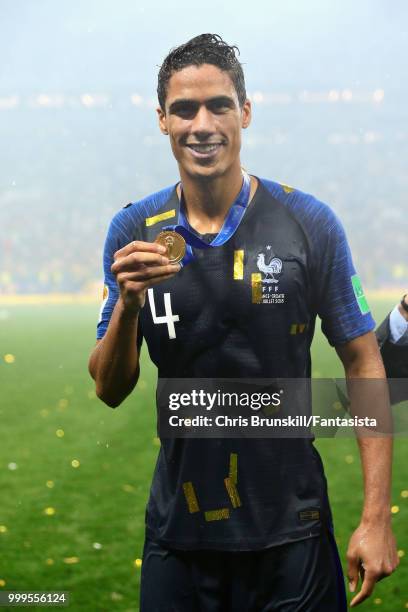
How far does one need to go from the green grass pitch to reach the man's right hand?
59 centimetres

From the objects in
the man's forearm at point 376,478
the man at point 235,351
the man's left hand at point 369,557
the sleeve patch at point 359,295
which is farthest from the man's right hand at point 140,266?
the man's left hand at point 369,557

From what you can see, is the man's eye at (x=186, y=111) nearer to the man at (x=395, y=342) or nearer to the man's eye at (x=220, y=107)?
the man's eye at (x=220, y=107)

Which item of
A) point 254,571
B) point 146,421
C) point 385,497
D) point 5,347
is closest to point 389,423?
point 385,497

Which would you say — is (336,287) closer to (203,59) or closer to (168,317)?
(168,317)

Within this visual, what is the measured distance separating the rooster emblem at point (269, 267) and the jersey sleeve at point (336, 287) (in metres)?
0.10

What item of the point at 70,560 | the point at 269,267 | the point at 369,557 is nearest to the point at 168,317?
the point at 269,267

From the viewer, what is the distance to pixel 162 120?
2.42 m

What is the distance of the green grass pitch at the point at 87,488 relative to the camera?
179 inches

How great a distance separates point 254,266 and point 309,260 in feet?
0.55

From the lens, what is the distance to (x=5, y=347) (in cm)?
1808

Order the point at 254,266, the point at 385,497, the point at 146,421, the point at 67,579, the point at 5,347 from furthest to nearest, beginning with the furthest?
the point at 5,347, the point at 146,421, the point at 67,579, the point at 254,266, the point at 385,497

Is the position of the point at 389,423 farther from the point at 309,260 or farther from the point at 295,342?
Answer: the point at 309,260

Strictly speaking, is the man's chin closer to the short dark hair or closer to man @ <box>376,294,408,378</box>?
the short dark hair

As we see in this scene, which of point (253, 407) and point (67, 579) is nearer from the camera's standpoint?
point (253, 407)
